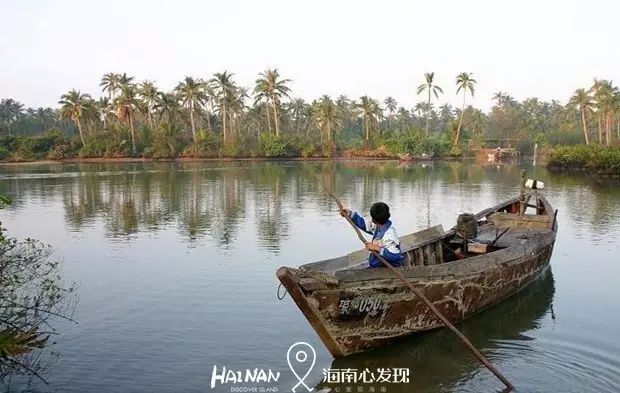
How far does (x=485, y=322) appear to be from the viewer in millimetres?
8445

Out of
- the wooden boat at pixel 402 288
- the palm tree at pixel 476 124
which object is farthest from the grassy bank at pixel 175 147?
the wooden boat at pixel 402 288

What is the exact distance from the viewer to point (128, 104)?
6209 cm

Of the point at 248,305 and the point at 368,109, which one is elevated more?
the point at 368,109

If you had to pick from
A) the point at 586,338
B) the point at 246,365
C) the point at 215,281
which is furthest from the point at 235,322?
the point at 586,338

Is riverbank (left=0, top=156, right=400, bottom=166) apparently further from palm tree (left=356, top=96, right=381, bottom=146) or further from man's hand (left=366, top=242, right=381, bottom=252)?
man's hand (left=366, top=242, right=381, bottom=252)

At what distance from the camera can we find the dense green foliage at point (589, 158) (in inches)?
1385

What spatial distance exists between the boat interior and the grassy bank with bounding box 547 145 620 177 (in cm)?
2560

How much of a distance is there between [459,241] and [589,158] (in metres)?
33.2

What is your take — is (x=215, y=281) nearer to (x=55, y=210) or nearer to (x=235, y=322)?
(x=235, y=322)

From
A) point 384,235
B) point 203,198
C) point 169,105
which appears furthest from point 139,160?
point 384,235

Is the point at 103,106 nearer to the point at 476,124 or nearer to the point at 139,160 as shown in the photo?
the point at 139,160

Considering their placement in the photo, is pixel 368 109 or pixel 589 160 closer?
pixel 589 160

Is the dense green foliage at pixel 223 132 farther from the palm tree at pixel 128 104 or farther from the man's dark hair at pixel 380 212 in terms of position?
the man's dark hair at pixel 380 212

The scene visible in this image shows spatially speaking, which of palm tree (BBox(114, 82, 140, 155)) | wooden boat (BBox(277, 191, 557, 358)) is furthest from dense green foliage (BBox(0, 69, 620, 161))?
wooden boat (BBox(277, 191, 557, 358))
